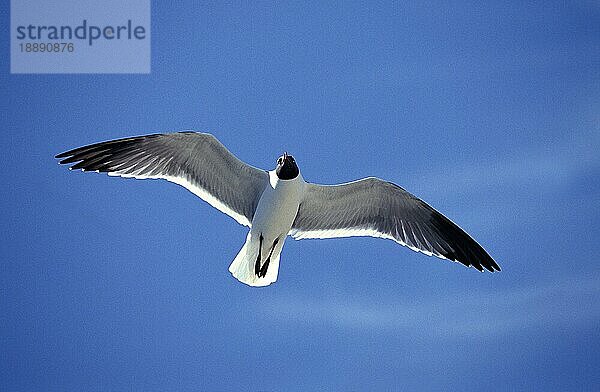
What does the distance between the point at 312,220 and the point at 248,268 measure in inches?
27.6

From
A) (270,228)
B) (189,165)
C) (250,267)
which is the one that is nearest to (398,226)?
(270,228)

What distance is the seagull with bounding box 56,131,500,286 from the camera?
8.12 meters

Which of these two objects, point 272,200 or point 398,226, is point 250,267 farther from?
point 398,226

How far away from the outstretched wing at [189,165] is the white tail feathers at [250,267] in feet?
0.97

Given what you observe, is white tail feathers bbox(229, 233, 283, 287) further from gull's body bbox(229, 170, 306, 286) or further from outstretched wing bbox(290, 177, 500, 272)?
outstretched wing bbox(290, 177, 500, 272)

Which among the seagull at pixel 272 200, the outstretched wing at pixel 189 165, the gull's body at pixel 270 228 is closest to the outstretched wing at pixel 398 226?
the seagull at pixel 272 200

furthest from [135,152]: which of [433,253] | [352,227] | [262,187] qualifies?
[433,253]

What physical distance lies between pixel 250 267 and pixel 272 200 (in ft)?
1.80

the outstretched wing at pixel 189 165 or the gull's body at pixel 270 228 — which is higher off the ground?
the outstretched wing at pixel 189 165

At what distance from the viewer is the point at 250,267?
8219 millimetres

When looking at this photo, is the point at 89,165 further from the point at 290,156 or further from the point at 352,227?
the point at 352,227

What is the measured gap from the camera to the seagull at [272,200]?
812 cm

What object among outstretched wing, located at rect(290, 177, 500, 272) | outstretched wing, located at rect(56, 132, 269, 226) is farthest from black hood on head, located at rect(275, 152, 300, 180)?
outstretched wing, located at rect(290, 177, 500, 272)

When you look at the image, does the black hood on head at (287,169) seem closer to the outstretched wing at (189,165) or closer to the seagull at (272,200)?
the seagull at (272,200)
